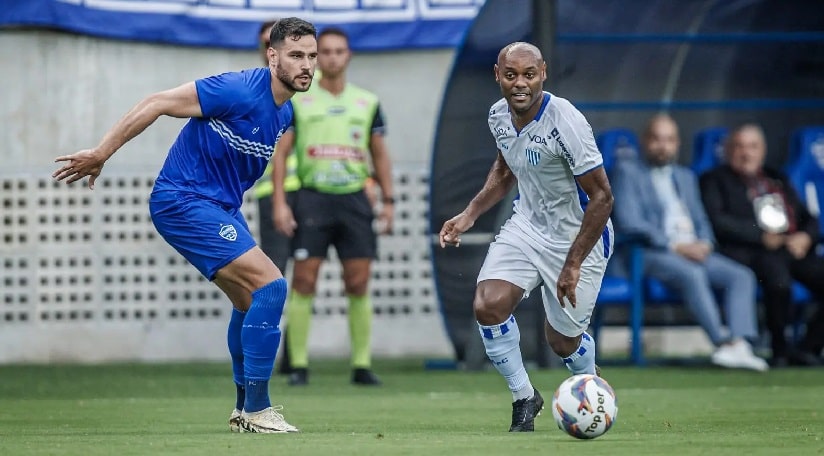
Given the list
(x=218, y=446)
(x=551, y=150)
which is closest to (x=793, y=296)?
(x=551, y=150)

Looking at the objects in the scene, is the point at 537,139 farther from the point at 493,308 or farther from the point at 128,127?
the point at 128,127

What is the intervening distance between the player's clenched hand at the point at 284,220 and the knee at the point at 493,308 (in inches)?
155

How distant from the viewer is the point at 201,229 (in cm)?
749

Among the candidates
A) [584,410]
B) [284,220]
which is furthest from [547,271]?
[284,220]

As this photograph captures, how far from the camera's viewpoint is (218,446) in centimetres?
659

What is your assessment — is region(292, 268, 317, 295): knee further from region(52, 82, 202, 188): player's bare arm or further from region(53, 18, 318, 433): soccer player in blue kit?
region(52, 82, 202, 188): player's bare arm

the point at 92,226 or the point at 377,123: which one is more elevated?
the point at 377,123

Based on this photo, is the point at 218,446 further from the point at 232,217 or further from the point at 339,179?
the point at 339,179

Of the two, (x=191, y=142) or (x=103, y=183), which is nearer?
(x=191, y=142)

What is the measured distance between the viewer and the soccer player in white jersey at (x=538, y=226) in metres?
7.42

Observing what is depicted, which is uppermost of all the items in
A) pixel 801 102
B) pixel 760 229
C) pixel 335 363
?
pixel 801 102

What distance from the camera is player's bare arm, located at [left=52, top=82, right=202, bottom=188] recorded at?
22.9 ft

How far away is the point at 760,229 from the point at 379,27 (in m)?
3.69

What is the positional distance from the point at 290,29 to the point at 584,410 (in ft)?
7.21
